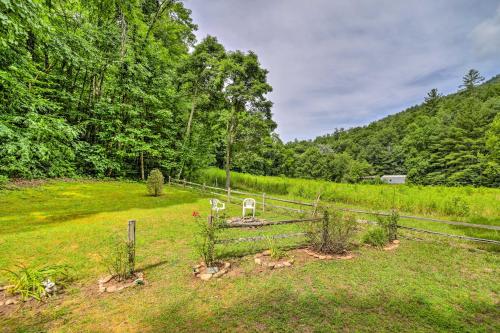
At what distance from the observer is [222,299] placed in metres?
3.51

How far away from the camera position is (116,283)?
3.95m

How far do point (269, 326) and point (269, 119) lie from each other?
14129 mm

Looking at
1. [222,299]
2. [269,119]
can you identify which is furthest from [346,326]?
[269,119]

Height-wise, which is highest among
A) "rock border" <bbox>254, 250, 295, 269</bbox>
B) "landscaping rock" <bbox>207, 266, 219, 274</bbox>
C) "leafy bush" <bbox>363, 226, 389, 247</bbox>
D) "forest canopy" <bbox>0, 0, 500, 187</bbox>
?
"forest canopy" <bbox>0, 0, 500, 187</bbox>

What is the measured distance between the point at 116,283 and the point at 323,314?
11.6 ft

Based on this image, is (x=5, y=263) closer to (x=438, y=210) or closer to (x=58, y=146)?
(x=58, y=146)

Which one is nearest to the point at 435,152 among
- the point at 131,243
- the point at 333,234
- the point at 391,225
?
the point at 391,225

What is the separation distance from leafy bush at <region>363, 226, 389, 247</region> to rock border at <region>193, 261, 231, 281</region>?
412 cm

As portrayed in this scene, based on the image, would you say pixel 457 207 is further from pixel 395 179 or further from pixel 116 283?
pixel 395 179

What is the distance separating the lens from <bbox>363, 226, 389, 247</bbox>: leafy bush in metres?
6.05

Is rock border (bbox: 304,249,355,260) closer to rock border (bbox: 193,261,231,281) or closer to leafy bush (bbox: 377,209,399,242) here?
leafy bush (bbox: 377,209,399,242)

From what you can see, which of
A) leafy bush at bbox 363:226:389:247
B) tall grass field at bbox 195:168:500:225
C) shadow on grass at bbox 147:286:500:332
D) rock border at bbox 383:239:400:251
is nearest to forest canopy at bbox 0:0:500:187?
tall grass field at bbox 195:168:500:225

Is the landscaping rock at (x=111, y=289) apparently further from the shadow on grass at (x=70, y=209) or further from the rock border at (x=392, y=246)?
the rock border at (x=392, y=246)

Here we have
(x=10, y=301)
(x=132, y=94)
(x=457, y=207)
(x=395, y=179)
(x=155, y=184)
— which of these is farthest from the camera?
(x=395, y=179)
